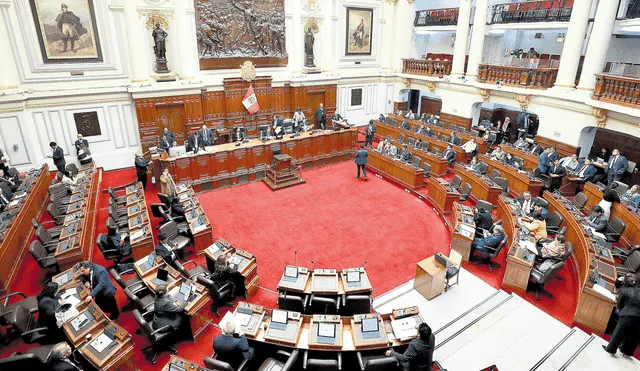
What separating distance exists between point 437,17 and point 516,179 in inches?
495

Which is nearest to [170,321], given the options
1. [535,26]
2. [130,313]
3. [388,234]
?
[130,313]

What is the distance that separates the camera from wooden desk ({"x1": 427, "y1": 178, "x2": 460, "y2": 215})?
10.8 meters

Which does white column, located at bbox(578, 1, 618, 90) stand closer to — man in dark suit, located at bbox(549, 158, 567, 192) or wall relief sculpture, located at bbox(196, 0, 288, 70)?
man in dark suit, located at bbox(549, 158, 567, 192)

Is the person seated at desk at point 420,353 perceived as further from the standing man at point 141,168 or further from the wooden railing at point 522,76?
the wooden railing at point 522,76

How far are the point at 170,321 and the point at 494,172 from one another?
1055cm

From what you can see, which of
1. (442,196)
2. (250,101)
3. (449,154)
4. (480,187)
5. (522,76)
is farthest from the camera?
(250,101)

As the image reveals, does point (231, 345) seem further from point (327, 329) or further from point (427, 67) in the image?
point (427, 67)

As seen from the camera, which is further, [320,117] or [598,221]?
[320,117]

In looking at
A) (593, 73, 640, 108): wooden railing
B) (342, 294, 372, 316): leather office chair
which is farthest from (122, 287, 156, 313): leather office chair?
(593, 73, 640, 108): wooden railing

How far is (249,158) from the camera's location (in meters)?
13.5

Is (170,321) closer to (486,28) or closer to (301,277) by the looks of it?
(301,277)

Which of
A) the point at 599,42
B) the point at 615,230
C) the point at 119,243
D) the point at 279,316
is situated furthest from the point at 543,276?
the point at 599,42

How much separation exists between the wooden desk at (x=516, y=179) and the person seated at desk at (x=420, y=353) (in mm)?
8384

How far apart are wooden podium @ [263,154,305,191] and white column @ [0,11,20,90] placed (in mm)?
8799
